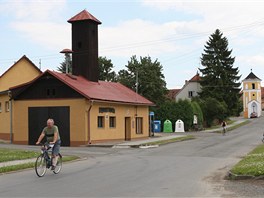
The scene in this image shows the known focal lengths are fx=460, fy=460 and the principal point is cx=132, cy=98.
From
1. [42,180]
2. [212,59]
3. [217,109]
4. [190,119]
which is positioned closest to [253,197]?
[42,180]

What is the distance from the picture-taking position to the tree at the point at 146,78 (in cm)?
7338

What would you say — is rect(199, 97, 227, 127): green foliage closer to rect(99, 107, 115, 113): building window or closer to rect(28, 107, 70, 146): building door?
rect(99, 107, 115, 113): building window

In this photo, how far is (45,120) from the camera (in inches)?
1312

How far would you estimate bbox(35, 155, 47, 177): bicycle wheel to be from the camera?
1463 centimetres

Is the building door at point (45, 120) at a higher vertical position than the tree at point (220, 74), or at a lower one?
lower

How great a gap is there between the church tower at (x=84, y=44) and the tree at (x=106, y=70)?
43804 millimetres

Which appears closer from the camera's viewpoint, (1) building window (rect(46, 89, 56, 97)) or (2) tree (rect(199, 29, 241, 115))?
(1) building window (rect(46, 89, 56, 97))

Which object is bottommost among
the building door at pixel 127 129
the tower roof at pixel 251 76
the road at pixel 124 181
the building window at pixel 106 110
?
the road at pixel 124 181

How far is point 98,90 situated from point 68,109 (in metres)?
3.85

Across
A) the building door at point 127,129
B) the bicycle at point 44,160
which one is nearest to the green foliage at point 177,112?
the building door at point 127,129

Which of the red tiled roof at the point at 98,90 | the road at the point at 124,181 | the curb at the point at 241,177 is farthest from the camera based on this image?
the red tiled roof at the point at 98,90

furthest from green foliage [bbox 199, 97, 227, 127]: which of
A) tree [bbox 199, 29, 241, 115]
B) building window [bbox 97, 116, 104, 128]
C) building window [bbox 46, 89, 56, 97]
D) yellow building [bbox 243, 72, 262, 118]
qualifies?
yellow building [bbox 243, 72, 262, 118]

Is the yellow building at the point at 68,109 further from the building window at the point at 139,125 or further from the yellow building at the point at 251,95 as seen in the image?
the yellow building at the point at 251,95

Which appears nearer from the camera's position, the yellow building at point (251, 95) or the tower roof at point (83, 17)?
the tower roof at point (83, 17)
